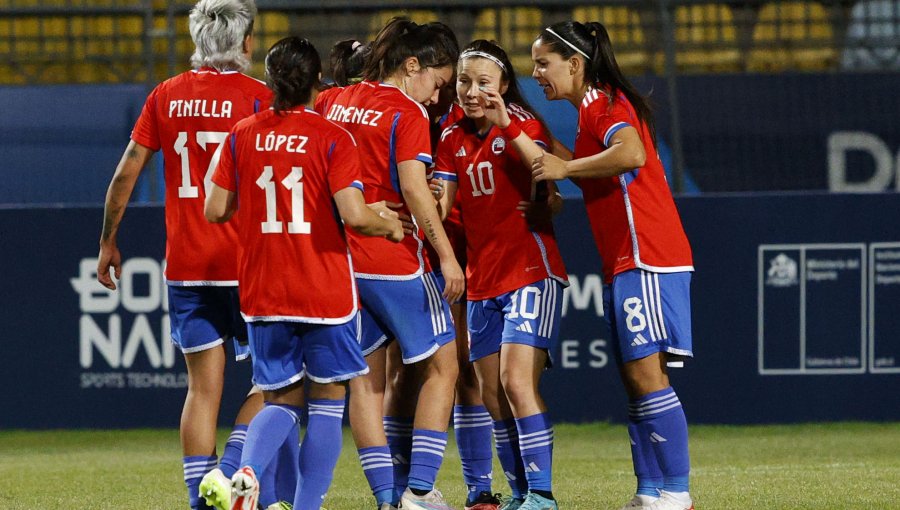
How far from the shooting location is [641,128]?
5.66 metres

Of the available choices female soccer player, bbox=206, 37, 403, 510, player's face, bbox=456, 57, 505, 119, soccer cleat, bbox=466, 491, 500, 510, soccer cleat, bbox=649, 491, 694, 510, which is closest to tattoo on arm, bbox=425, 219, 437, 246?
female soccer player, bbox=206, 37, 403, 510

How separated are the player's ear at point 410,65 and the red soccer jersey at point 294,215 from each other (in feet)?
2.56

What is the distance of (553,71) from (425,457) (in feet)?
5.71

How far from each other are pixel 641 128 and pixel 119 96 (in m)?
6.32

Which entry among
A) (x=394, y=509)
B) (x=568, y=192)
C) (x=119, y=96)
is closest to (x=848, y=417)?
(x=568, y=192)

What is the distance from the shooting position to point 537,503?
5.62 m

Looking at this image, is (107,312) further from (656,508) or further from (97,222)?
(656,508)

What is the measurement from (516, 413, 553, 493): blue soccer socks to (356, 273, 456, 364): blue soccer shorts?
51 cm

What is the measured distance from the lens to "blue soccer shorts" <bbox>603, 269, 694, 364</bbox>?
559 centimetres

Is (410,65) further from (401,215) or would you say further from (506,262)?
(506,262)

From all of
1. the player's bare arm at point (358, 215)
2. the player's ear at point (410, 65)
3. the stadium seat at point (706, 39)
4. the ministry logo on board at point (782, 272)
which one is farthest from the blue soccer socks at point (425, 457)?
the stadium seat at point (706, 39)

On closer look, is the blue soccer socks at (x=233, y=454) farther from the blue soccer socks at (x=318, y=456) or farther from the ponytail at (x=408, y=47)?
the ponytail at (x=408, y=47)

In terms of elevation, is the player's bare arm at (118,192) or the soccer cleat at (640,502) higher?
the player's bare arm at (118,192)

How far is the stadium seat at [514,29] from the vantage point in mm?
11555
